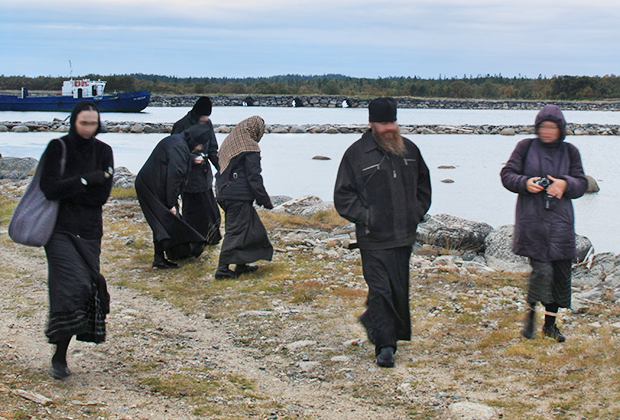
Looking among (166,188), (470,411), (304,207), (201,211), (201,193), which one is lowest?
(304,207)

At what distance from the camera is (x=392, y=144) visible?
454 centimetres

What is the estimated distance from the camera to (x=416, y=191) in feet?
15.3

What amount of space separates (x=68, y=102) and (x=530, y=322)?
52.4 meters

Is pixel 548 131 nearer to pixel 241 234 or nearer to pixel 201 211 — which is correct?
pixel 241 234

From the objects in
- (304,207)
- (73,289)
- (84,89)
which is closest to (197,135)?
(73,289)

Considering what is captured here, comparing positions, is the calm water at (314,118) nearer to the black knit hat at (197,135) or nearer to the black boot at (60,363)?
the black knit hat at (197,135)

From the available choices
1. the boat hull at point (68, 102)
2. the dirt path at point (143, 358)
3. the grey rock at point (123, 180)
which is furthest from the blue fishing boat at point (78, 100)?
the dirt path at point (143, 358)

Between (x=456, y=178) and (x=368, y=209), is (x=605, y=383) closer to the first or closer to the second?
(x=368, y=209)

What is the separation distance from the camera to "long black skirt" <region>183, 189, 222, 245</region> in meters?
7.80

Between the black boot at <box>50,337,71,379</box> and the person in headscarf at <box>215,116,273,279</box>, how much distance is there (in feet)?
8.95

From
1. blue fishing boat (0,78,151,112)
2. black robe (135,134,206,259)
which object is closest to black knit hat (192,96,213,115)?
black robe (135,134,206,259)

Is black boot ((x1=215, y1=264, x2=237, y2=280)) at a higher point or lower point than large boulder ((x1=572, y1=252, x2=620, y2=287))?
higher

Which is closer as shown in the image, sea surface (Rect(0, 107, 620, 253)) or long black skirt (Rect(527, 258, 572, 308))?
long black skirt (Rect(527, 258, 572, 308))

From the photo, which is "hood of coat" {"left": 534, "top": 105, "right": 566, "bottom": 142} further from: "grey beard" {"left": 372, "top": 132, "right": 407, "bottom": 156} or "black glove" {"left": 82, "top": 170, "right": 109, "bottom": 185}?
"black glove" {"left": 82, "top": 170, "right": 109, "bottom": 185}
